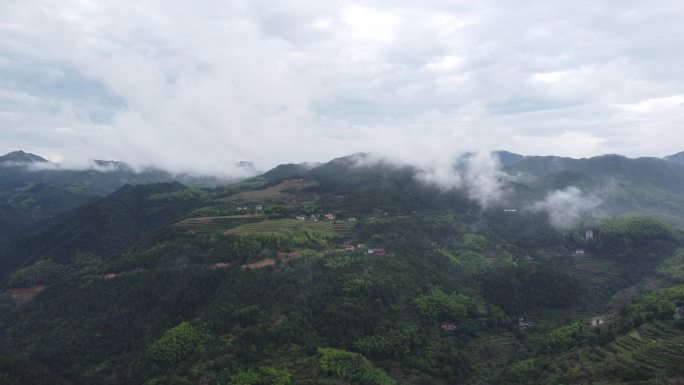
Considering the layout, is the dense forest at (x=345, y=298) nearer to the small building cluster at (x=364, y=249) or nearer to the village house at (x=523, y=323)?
the village house at (x=523, y=323)

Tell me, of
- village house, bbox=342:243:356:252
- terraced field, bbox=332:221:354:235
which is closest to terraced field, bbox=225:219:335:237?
terraced field, bbox=332:221:354:235

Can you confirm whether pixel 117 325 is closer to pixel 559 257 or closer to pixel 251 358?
pixel 251 358

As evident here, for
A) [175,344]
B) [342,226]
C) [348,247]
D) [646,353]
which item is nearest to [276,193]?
[342,226]

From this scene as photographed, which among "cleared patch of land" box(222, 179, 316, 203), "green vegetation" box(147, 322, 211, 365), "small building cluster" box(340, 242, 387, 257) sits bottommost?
"green vegetation" box(147, 322, 211, 365)

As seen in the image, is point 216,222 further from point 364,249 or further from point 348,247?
point 364,249

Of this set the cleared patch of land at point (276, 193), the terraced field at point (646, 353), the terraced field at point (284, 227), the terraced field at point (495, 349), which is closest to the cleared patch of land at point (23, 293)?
the terraced field at point (284, 227)

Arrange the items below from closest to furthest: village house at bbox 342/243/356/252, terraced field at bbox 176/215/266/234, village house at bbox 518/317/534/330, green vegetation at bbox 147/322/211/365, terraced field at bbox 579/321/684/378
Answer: terraced field at bbox 579/321/684/378, green vegetation at bbox 147/322/211/365, village house at bbox 518/317/534/330, village house at bbox 342/243/356/252, terraced field at bbox 176/215/266/234

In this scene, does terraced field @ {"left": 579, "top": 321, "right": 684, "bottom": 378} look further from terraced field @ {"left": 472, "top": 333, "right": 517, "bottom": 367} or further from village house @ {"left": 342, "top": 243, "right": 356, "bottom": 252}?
village house @ {"left": 342, "top": 243, "right": 356, "bottom": 252}

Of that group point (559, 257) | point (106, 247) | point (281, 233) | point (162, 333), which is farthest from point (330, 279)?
point (106, 247)
